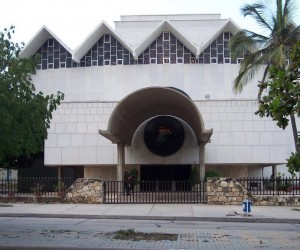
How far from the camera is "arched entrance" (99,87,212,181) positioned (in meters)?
29.6

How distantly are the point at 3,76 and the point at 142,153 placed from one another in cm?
2508

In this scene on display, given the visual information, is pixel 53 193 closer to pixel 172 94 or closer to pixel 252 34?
pixel 172 94

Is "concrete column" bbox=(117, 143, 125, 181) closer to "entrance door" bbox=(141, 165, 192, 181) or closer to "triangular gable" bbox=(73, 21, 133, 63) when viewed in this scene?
"entrance door" bbox=(141, 165, 192, 181)

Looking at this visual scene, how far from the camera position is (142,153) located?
122 feet

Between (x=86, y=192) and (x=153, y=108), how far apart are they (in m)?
11.0

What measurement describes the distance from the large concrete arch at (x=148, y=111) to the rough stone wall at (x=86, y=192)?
4.77 m

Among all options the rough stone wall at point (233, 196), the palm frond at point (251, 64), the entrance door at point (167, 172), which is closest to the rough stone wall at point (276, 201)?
the rough stone wall at point (233, 196)

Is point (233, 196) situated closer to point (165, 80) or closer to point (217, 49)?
point (165, 80)

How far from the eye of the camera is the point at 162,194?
87.1ft

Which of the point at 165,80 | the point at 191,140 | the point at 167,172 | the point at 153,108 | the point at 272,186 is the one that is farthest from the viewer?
the point at 165,80

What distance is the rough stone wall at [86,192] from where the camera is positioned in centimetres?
2462

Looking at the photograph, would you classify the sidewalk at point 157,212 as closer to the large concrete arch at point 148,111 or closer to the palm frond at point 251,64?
the large concrete arch at point 148,111

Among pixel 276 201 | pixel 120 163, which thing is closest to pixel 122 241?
pixel 276 201

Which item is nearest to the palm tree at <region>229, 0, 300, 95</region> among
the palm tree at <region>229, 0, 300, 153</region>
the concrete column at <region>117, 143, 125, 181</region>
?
the palm tree at <region>229, 0, 300, 153</region>
